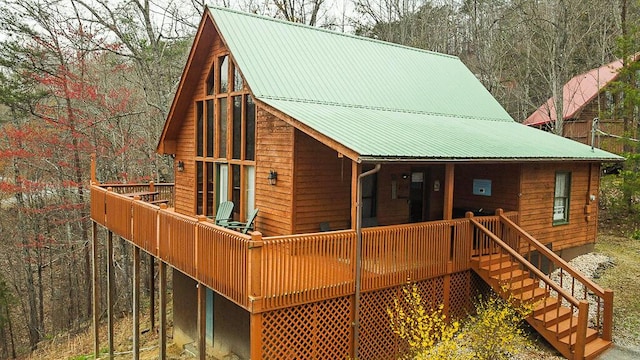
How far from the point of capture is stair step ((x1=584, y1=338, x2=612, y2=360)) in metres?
8.23

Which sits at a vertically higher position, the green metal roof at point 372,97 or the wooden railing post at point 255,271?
the green metal roof at point 372,97

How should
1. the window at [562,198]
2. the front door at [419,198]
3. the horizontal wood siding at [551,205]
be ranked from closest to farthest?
the horizontal wood siding at [551,205], the front door at [419,198], the window at [562,198]

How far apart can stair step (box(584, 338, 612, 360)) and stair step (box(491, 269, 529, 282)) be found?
5.69ft

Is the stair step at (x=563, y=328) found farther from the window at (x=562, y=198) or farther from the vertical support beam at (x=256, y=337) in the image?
the vertical support beam at (x=256, y=337)

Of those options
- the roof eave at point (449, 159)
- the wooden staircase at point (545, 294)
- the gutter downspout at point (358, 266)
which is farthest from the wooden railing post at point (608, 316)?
the gutter downspout at point (358, 266)

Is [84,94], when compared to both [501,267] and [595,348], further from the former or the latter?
[595,348]

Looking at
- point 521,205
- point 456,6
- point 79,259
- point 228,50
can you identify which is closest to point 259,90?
point 228,50

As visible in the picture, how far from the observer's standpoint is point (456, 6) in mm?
32875

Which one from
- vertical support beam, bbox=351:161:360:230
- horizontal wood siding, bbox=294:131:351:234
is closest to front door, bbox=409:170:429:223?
horizontal wood siding, bbox=294:131:351:234

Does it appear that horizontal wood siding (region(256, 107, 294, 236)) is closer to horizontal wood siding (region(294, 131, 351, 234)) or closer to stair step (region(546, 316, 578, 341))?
horizontal wood siding (region(294, 131, 351, 234))

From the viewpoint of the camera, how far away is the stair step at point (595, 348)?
8234 mm

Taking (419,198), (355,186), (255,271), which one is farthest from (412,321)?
(419,198)

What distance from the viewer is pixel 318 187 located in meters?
9.78

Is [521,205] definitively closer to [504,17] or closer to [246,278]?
[246,278]
